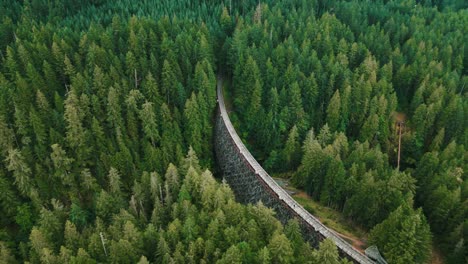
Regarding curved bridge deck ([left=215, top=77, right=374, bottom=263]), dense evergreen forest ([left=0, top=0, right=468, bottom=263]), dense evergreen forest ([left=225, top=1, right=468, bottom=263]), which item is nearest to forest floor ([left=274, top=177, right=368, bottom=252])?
dense evergreen forest ([left=225, top=1, right=468, bottom=263])

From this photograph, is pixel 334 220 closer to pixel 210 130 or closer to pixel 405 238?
pixel 405 238

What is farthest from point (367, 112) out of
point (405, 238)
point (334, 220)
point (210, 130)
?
point (405, 238)

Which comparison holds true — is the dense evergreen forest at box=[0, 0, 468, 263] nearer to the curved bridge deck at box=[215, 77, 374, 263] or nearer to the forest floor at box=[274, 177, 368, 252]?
the forest floor at box=[274, 177, 368, 252]

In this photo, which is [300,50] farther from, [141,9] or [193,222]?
[193,222]

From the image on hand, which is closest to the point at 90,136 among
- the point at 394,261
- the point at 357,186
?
the point at 357,186

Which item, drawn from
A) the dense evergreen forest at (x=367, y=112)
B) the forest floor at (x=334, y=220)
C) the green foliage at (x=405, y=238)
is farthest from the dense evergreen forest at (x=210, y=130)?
the forest floor at (x=334, y=220)

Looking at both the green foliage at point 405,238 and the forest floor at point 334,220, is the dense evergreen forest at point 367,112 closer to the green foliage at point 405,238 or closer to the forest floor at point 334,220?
the green foliage at point 405,238
